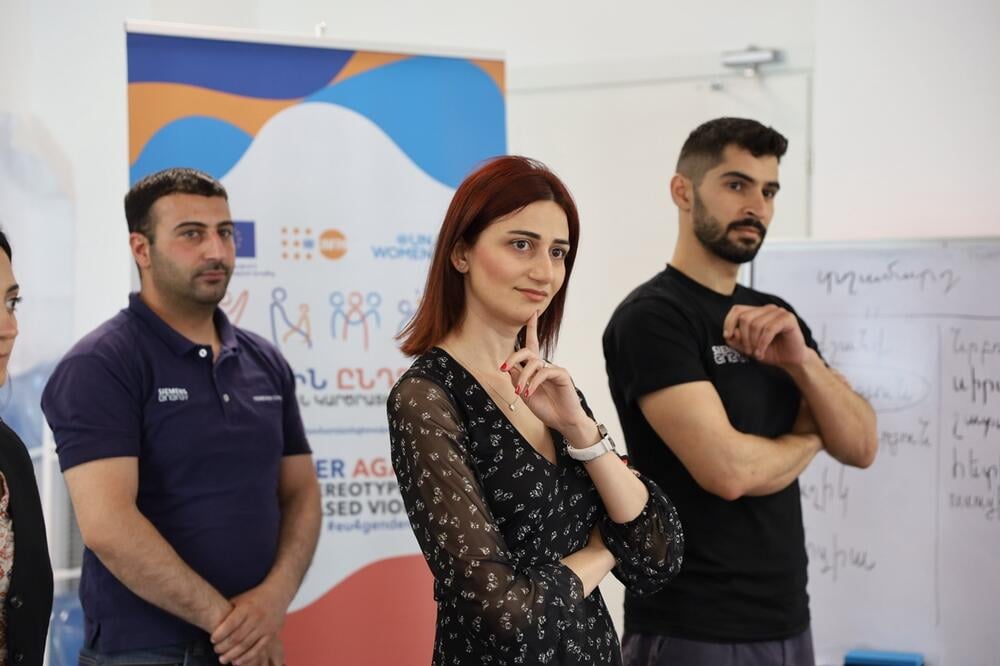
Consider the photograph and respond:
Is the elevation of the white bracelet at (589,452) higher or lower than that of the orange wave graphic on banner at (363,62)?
lower

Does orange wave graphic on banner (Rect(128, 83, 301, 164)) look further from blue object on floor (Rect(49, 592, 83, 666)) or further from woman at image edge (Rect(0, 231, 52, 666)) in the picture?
blue object on floor (Rect(49, 592, 83, 666))

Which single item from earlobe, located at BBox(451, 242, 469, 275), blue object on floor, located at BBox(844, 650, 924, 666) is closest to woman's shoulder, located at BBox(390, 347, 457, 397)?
earlobe, located at BBox(451, 242, 469, 275)

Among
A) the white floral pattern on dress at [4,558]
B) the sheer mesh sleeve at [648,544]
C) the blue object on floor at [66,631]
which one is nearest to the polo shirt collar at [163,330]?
the white floral pattern on dress at [4,558]

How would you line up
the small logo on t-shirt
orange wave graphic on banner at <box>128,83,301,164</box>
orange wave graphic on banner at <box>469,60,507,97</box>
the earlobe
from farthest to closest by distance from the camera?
orange wave graphic on banner at <box>469,60,507,97</box> → orange wave graphic on banner at <box>128,83,301,164</box> → the small logo on t-shirt → the earlobe

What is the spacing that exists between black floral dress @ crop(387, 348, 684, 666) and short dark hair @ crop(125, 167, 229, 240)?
42.5 inches

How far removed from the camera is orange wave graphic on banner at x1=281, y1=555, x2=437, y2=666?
123 inches

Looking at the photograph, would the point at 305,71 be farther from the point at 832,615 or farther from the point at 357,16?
the point at 832,615

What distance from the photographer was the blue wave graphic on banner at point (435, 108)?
322 cm

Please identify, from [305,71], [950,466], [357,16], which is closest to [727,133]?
[305,71]

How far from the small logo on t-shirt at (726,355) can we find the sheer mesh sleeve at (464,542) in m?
0.85

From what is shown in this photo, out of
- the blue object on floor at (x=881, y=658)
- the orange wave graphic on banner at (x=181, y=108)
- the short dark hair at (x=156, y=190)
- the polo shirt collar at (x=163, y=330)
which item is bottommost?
the blue object on floor at (x=881, y=658)

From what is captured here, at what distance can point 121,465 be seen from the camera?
2412 mm

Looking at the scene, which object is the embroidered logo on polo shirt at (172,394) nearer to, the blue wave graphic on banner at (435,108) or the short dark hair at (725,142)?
the blue wave graphic on banner at (435,108)

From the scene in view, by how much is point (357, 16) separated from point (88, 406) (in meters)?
2.83
